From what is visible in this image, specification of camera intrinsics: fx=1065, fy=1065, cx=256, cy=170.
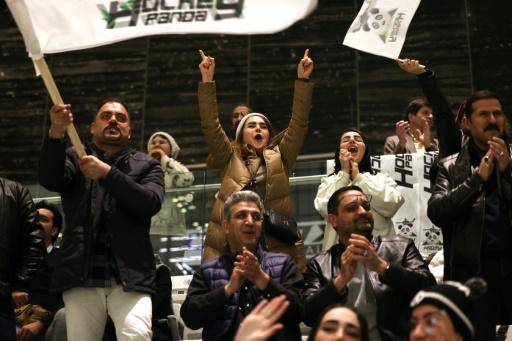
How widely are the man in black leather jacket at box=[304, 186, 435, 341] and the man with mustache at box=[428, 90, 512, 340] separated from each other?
0.23 metres

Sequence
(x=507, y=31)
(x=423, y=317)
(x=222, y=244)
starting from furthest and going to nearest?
(x=507, y=31)
(x=222, y=244)
(x=423, y=317)

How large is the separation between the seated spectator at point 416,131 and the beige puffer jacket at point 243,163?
1.33 meters

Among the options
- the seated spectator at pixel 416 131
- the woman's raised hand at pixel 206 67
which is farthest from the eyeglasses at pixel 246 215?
the seated spectator at pixel 416 131

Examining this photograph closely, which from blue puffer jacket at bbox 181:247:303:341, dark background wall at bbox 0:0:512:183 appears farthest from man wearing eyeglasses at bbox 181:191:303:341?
dark background wall at bbox 0:0:512:183

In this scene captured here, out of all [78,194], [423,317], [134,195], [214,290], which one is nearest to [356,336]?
[423,317]

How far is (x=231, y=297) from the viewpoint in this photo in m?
5.30

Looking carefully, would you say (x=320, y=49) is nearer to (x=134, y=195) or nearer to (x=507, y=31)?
(x=507, y=31)

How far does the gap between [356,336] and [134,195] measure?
4.93 ft

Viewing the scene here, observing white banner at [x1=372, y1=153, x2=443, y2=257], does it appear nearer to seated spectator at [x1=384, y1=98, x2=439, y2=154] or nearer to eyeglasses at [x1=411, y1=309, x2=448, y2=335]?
seated spectator at [x1=384, y1=98, x2=439, y2=154]

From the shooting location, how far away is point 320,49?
11422mm

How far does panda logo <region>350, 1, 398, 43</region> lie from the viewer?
6035 millimetres

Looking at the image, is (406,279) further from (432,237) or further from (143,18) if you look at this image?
(432,237)

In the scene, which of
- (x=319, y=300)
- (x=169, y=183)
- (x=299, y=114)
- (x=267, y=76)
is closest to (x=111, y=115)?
(x=299, y=114)

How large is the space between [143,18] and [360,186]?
192cm
